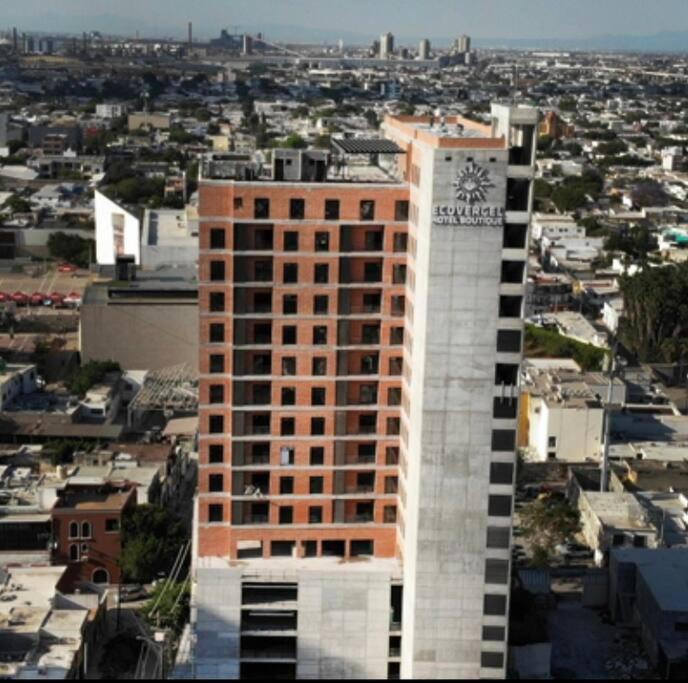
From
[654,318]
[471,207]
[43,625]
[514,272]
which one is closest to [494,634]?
[514,272]

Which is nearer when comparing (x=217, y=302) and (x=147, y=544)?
(x=217, y=302)

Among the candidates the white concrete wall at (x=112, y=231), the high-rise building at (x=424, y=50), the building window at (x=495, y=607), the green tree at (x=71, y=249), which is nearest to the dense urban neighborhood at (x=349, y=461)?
the building window at (x=495, y=607)

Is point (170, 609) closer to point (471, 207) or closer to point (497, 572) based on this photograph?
point (497, 572)

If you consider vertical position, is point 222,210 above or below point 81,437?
above

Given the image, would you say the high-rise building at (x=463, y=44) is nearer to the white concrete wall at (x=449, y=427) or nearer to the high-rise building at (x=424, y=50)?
the high-rise building at (x=424, y=50)

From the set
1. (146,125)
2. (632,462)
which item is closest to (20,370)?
(632,462)

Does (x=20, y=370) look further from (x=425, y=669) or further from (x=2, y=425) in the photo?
(x=425, y=669)

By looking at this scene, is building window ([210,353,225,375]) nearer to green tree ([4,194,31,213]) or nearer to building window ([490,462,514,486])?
building window ([490,462,514,486])
